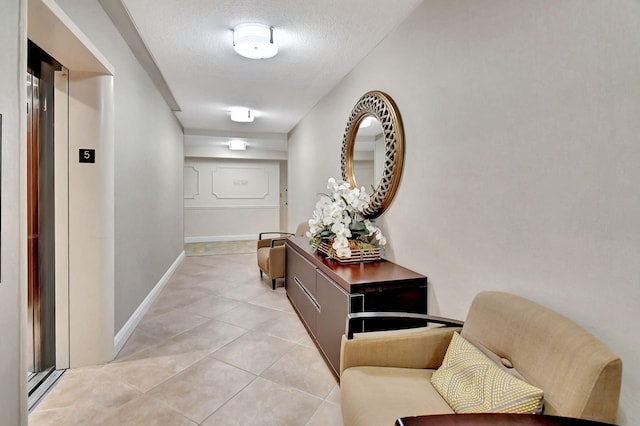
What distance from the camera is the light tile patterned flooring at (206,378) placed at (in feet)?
5.69

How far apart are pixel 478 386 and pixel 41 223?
8.95ft

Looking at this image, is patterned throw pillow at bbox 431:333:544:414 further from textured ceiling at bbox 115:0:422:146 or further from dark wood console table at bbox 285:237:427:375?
textured ceiling at bbox 115:0:422:146

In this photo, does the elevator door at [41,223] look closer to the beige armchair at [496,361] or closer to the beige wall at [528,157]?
the beige armchair at [496,361]

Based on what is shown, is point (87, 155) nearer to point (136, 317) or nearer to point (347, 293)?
point (136, 317)

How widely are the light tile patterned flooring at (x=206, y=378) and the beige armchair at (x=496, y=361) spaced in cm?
58

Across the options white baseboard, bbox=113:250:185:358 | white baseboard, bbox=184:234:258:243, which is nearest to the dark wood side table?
white baseboard, bbox=113:250:185:358

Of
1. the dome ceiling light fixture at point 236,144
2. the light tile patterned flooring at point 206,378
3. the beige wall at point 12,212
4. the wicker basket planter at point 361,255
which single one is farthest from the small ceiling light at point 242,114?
the beige wall at point 12,212

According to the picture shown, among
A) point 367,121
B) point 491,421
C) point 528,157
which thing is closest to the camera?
point 491,421

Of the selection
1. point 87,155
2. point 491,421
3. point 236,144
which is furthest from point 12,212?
point 236,144

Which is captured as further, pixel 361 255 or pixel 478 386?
pixel 361 255

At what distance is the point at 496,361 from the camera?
1216 mm

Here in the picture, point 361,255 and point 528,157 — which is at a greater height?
point 528,157

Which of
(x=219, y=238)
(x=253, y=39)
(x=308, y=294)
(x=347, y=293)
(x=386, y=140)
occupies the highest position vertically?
(x=253, y=39)

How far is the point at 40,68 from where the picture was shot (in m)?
2.05
